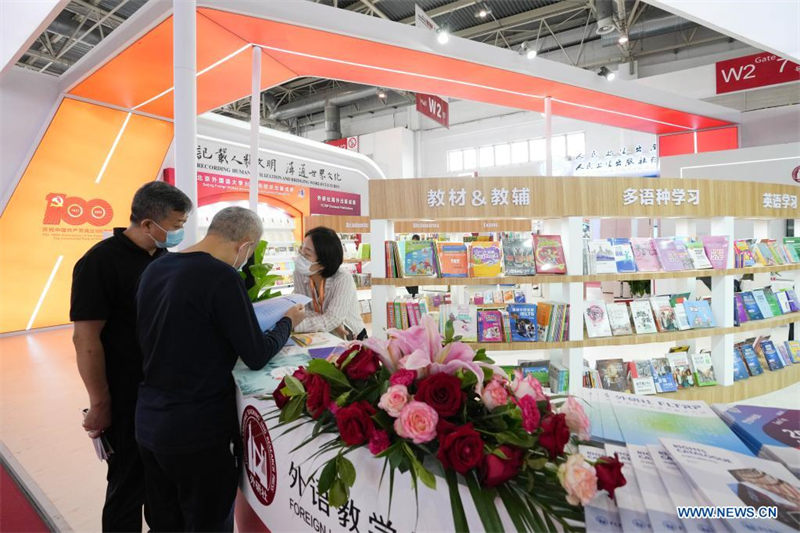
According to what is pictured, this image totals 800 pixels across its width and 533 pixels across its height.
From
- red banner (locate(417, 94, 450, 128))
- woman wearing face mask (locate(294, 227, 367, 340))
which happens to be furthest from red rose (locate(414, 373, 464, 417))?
red banner (locate(417, 94, 450, 128))

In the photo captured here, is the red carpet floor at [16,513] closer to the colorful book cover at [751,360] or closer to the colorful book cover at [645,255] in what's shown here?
the colorful book cover at [645,255]

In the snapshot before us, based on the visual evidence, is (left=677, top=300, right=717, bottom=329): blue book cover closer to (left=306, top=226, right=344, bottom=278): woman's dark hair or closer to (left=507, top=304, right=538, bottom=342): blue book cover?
(left=507, top=304, right=538, bottom=342): blue book cover

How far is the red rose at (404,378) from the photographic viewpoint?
0.95m

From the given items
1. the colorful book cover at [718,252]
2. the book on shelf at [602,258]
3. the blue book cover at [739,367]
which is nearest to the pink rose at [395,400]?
the book on shelf at [602,258]

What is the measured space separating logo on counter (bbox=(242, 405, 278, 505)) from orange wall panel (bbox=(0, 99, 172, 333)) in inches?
261

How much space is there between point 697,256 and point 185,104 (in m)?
4.30

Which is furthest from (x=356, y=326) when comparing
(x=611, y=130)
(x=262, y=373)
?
(x=611, y=130)

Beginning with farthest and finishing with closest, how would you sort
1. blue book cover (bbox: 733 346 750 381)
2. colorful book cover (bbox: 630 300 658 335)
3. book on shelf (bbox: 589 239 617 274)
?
blue book cover (bbox: 733 346 750 381) → colorful book cover (bbox: 630 300 658 335) → book on shelf (bbox: 589 239 617 274)

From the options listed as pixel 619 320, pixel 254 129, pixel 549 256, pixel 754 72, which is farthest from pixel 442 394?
pixel 754 72

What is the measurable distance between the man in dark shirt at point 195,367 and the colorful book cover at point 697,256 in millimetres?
3850

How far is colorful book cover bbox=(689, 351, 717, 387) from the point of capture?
3.96 metres

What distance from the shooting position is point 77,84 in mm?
5477

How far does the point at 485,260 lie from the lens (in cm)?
339

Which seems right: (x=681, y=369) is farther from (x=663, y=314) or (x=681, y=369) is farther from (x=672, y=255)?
(x=672, y=255)
